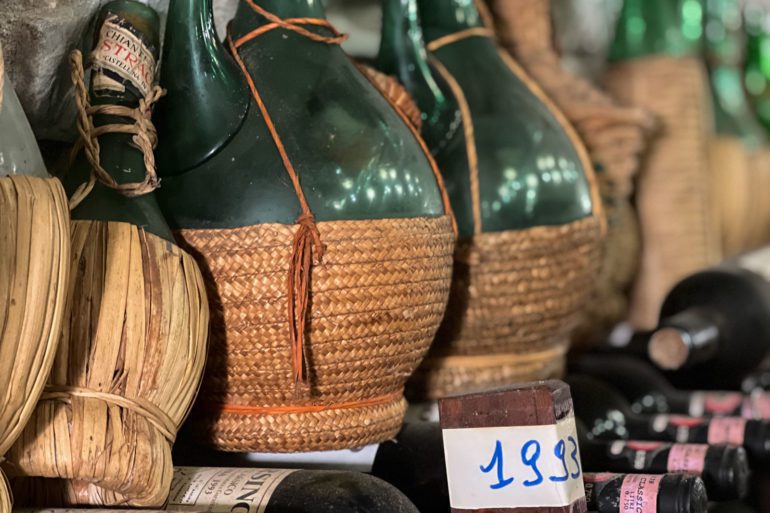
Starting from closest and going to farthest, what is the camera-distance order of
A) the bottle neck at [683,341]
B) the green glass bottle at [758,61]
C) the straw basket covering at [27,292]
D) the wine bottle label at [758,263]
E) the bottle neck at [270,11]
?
the straw basket covering at [27,292] < the bottle neck at [270,11] < the bottle neck at [683,341] < the wine bottle label at [758,263] < the green glass bottle at [758,61]

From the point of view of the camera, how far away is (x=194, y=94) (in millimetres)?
650

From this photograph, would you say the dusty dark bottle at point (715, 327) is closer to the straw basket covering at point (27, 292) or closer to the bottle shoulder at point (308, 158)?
the bottle shoulder at point (308, 158)

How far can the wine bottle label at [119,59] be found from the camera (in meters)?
0.61

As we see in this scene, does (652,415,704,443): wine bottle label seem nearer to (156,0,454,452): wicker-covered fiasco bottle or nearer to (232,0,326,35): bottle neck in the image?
(156,0,454,452): wicker-covered fiasco bottle

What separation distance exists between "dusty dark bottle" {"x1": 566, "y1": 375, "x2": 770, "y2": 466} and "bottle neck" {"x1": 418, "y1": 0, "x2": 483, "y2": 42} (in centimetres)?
35

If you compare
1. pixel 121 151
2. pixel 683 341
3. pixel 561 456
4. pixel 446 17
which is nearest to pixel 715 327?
pixel 683 341

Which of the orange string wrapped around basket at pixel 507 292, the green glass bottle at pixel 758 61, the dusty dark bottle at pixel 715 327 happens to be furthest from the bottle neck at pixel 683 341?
the green glass bottle at pixel 758 61

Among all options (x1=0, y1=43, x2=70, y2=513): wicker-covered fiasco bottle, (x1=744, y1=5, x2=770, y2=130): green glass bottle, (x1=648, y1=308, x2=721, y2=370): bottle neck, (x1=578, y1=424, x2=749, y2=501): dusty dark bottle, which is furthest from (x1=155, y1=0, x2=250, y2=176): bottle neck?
(x1=744, y1=5, x2=770, y2=130): green glass bottle

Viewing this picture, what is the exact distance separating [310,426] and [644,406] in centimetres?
51

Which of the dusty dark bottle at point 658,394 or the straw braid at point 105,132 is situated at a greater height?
the straw braid at point 105,132

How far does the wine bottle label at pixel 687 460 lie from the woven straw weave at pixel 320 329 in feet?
0.74

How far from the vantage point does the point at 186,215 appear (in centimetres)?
64

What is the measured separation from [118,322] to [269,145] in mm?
163

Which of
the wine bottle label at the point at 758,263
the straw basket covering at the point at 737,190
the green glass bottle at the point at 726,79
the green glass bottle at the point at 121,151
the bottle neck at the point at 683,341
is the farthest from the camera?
the green glass bottle at the point at 726,79
